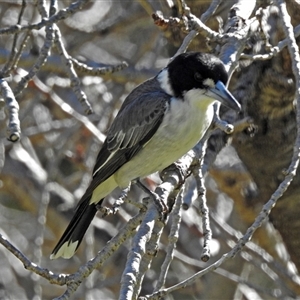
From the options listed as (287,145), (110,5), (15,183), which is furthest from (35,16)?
(287,145)

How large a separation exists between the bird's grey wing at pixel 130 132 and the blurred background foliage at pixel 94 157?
2.12ft

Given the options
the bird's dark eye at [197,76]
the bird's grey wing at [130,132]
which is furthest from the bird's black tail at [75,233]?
the bird's dark eye at [197,76]

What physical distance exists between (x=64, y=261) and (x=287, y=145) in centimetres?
223

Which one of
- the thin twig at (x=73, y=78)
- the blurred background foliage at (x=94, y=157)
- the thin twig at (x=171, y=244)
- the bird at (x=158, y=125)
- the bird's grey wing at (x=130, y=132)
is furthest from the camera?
the blurred background foliage at (x=94, y=157)

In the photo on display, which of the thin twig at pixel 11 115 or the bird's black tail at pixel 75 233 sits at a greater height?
the bird's black tail at pixel 75 233

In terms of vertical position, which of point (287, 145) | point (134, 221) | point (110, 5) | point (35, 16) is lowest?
point (134, 221)

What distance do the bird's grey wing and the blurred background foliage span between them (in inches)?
25.5

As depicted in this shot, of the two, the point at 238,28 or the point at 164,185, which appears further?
the point at 238,28

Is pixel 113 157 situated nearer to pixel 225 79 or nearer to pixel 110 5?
pixel 225 79

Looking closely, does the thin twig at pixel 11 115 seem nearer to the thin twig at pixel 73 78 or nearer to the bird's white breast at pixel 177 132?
the thin twig at pixel 73 78

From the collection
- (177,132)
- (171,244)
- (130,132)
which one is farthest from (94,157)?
(171,244)

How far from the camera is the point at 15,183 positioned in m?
5.43

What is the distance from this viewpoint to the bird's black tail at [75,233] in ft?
13.0

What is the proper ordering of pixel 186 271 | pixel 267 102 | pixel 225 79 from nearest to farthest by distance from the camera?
pixel 225 79
pixel 267 102
pixel 186 271
